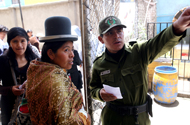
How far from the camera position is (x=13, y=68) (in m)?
1.93

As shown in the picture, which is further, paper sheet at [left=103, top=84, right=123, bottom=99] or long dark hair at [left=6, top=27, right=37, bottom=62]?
long dark hair at [left=6, top=27, right=37, bottom=62]

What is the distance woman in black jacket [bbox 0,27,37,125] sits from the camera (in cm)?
192

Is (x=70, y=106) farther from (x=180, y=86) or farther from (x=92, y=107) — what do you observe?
(x=180, y=86)

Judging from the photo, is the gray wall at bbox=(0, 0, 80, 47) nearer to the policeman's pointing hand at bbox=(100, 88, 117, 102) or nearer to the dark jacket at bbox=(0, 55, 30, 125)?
the dark jacket at bbox=(0, 55, 30, 125)

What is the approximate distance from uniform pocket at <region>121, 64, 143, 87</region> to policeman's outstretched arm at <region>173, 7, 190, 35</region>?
1.75 feet

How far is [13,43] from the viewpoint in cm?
198

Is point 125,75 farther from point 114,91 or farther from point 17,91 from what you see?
point 17,91

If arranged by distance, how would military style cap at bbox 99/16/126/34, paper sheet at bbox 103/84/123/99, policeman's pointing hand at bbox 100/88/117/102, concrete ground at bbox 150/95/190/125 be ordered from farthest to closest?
concrete ground at bbox 150/95/190/125 < military style cap at bbox 99/16/126/34 < policeman's pointing hand at bbox 100/88/117/102 < paper sheet at bbox 103/84/123/99

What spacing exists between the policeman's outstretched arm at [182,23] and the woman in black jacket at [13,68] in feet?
6.01

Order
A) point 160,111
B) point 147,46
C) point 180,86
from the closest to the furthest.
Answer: point 147,46 → point 160,111 → point 180,86

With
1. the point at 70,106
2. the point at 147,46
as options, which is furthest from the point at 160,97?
the point at 70,106

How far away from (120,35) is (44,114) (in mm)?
1158

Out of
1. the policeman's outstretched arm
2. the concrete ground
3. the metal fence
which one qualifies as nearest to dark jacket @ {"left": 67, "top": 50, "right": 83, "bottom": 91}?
the metal fence

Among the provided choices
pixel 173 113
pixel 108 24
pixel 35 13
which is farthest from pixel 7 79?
pixel 35 13
